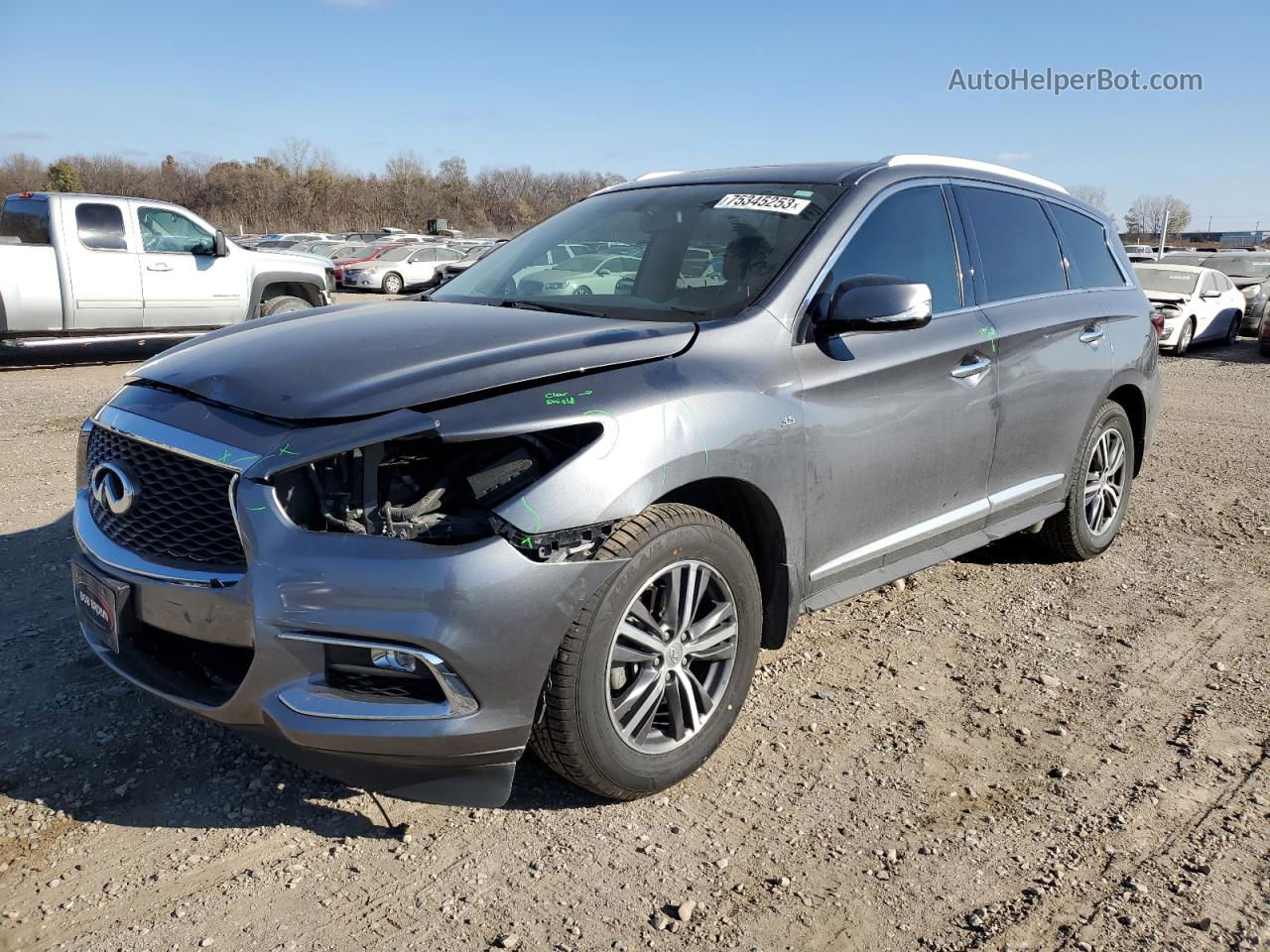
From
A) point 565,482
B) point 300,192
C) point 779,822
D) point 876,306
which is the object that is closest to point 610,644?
point 565,482

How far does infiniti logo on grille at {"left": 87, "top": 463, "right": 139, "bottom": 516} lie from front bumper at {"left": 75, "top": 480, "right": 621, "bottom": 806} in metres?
0.32

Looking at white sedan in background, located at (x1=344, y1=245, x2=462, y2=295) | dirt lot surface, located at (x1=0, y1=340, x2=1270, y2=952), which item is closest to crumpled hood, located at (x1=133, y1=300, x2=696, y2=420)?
dirt lot surface, located at (x1=0, y1=340, x2=1270, y2=952)

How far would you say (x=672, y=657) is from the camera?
119 inches

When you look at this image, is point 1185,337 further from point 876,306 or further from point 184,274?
point 876,306

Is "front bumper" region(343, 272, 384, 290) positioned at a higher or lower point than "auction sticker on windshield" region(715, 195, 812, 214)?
lower

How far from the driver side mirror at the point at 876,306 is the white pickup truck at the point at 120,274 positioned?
10435mm

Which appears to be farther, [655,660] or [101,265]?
[101,265]

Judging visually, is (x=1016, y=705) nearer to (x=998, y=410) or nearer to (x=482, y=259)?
(x=998, y=410)

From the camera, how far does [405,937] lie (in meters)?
2.49

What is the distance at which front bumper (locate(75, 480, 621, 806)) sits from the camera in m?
2.50

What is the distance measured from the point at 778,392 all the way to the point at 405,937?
6.16 feet

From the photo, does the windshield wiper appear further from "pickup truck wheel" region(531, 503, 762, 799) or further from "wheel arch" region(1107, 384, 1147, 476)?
"wheel arch" region(1107, 384, 1147, 476)

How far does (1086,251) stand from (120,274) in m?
10.3

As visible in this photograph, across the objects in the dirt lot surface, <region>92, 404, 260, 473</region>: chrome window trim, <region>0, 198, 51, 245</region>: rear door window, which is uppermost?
<region>0, 198, 51, 245</region>: rear door window
